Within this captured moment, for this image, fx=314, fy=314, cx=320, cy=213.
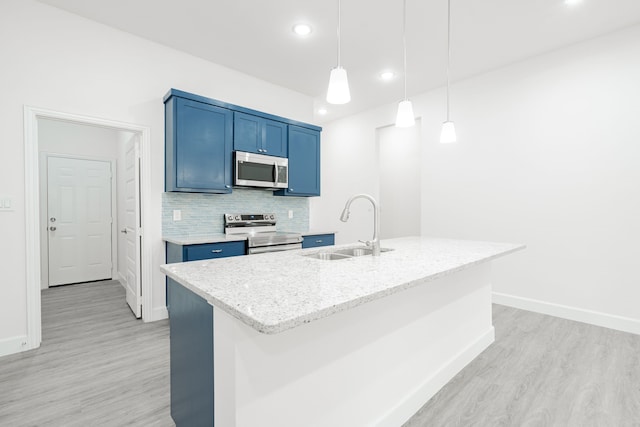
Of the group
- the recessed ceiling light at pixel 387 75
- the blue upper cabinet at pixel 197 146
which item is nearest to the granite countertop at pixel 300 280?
the blue upper cabinet at pixel 197 146

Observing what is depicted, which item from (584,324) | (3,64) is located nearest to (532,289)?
(584,324)

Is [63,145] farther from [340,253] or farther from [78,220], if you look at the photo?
[340,253]

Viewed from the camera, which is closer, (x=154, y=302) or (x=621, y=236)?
(x=621, y=236)

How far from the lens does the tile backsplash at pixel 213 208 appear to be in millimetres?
3369

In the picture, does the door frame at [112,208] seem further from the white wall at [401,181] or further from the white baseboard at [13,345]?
the white wall at [401,181]

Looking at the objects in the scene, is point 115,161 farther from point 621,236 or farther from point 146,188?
point 621,236

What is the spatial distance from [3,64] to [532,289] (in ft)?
17.6

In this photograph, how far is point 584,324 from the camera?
3.11 m

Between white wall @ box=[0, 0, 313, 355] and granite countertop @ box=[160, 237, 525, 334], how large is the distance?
1.96 metres

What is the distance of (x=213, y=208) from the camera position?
364 cm

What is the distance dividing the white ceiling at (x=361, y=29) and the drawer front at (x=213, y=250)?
204cm

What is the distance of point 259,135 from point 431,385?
9.92 feet

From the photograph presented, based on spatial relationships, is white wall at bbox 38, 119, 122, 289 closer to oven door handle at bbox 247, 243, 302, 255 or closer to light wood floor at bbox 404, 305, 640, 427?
oven door handle at bbox 247, 243, 302, 255

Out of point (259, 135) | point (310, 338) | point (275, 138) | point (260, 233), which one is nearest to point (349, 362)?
point (310, 338)
